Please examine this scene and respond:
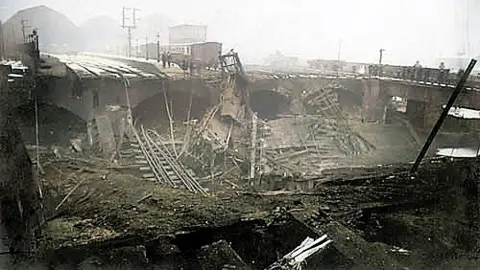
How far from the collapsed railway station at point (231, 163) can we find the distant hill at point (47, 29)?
3 cm

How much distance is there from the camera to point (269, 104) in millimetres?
1594

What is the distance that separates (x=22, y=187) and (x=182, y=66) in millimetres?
648

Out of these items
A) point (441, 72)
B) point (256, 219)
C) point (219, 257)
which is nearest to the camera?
point (219, 257)

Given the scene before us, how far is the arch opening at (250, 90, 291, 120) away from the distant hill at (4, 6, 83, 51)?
0.63m

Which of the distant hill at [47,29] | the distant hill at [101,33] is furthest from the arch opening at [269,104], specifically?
the distant hill at [47,29]

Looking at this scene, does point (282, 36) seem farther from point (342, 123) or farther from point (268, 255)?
point (268, 255)

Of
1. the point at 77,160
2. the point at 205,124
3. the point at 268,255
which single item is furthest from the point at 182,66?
the point at 268,255

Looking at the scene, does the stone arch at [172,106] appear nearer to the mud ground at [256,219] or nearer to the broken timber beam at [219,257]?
the mud ground at [256,219]

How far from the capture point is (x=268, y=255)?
136 centimetres

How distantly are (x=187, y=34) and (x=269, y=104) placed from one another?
383mm

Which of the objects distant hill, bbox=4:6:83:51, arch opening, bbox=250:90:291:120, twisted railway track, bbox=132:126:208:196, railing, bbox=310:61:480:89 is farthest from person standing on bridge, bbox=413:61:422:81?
distant hill, bbox=4:6:83:51

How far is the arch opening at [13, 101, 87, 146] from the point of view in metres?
1.34

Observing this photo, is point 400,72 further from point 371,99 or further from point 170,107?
point 170,107

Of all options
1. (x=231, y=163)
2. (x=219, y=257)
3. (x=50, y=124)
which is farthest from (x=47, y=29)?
(x=219, y=257)
